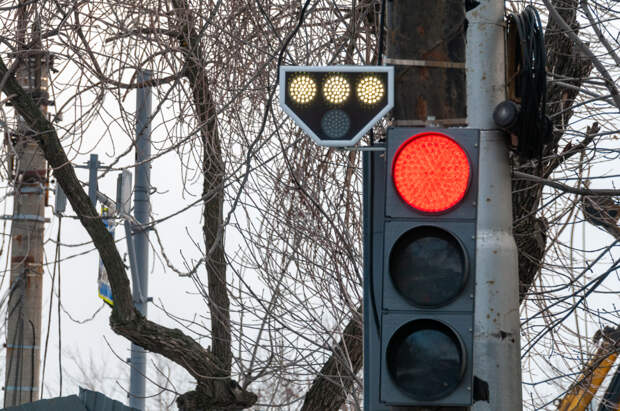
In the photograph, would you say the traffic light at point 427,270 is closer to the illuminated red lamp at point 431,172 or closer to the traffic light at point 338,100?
the illuminated red lamp at point 431,172

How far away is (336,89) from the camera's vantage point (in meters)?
3.77

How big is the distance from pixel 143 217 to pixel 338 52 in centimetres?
241

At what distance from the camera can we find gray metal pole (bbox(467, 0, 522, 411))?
4.16 metres

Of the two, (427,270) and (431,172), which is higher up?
(431,172)

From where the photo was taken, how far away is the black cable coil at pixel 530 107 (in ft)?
14.0

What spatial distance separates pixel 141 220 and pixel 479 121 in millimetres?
5084

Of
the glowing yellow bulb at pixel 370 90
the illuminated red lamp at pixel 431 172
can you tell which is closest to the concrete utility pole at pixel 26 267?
the glowing yellow bulb at pixel 370 90

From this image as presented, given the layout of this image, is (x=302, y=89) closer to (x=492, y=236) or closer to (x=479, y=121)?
(x=479, y=121)

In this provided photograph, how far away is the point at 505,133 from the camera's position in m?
4.42

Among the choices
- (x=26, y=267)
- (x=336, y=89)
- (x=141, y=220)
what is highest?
(x=336, y=89)

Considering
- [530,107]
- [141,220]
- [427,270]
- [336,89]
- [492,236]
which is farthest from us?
[141,220]

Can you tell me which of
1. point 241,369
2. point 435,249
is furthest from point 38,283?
point 435,249

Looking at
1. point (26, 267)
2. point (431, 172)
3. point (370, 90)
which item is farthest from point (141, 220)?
point (431, 172)

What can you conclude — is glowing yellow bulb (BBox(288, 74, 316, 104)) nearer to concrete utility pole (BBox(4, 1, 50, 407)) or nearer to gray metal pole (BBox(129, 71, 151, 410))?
gray metal pole (BBox(129, 71, 151, 410))
